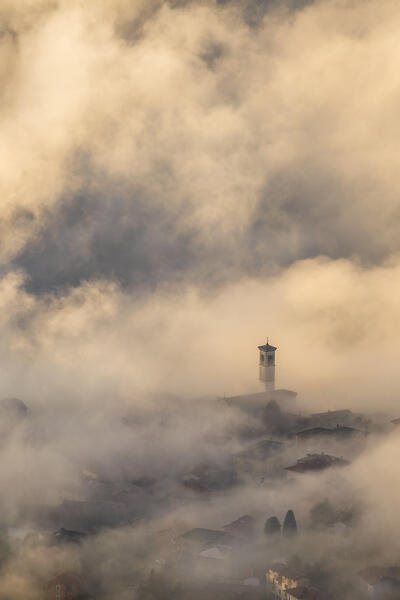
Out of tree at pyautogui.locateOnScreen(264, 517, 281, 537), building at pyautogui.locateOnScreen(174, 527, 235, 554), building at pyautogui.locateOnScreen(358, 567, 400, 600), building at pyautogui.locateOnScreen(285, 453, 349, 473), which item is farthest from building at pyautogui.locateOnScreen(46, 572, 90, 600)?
building at pyautogui.locateOnScreen(285, 453, 349, 473)

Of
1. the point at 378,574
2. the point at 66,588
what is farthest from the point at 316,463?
the point at 66,588

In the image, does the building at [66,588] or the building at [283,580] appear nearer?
the building at [283,580]

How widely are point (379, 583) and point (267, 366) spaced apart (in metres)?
31.5

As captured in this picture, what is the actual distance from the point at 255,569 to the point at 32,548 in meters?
10.2

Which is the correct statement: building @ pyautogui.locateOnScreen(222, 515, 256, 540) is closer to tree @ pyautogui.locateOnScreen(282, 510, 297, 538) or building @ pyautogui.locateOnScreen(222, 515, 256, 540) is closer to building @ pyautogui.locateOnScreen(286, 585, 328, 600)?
tree @ pyautogui.locateOnScreen(282, 510, 297, 538)

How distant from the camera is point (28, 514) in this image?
54.2 metres

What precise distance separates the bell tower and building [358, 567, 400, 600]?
98.2ft

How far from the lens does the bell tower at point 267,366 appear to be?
7512 cm

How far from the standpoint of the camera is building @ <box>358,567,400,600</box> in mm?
44562

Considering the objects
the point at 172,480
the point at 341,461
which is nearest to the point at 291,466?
the point at 341,461

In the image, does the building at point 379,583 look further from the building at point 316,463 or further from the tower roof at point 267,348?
the tower roof at point 267,348

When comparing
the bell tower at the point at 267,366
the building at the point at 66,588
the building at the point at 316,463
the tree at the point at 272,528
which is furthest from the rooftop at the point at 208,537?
the bell tower at the point at 267,366

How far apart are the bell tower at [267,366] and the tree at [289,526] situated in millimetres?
25318

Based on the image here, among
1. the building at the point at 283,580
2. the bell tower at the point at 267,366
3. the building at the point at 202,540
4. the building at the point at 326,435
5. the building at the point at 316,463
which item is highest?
the bell tower at the point at 267,366
